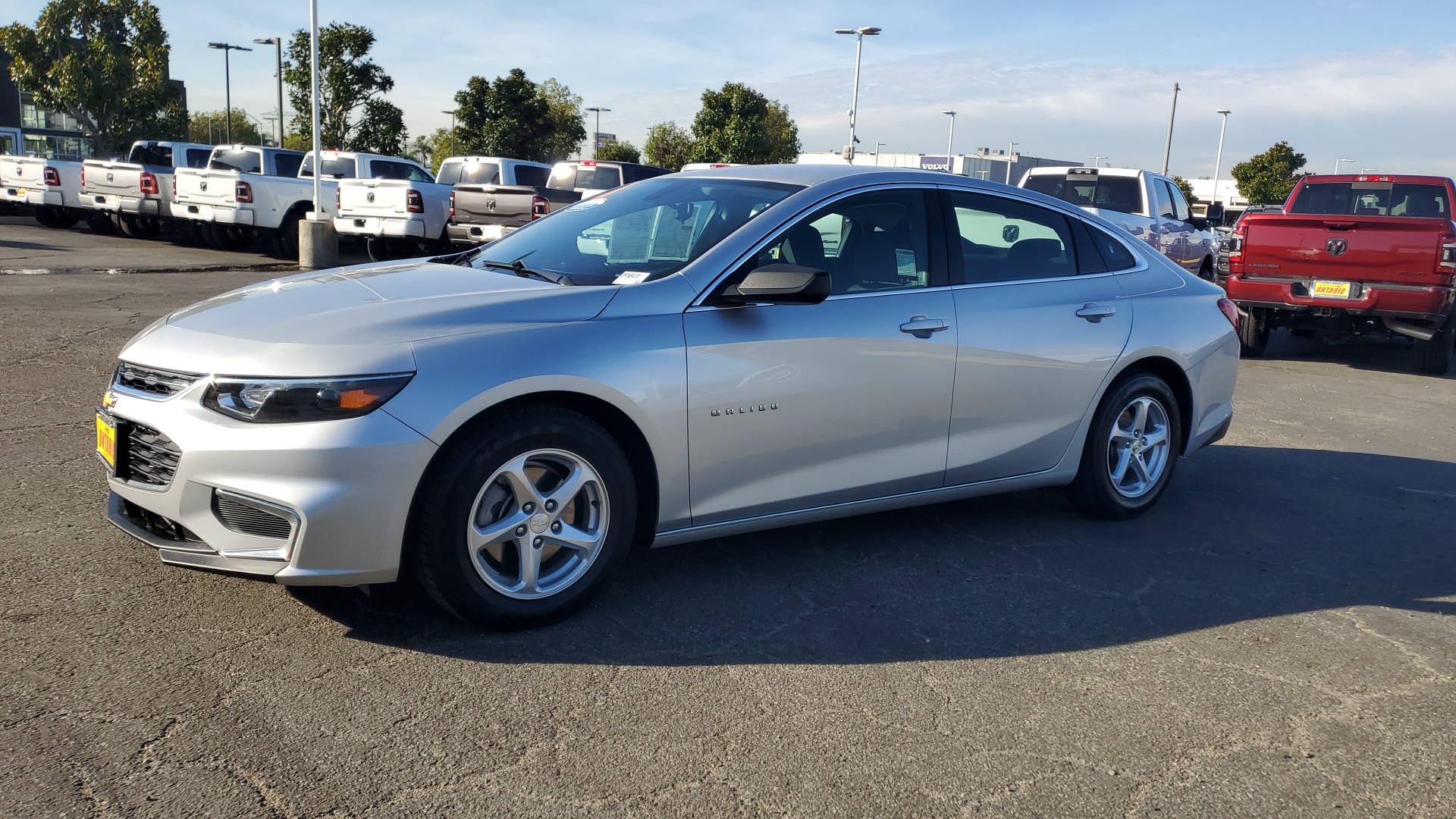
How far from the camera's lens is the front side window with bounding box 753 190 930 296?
438cm

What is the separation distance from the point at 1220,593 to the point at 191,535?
3846 millimetres

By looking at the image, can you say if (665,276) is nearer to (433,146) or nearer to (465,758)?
(465,758)

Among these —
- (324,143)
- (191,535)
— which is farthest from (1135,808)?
(324,143)

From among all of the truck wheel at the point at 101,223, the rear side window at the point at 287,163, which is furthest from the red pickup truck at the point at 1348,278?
the truck wheel at the point at 101,223

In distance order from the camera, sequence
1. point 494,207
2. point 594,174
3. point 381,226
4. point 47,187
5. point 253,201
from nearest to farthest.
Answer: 1. point 494,207
2. point 381,226
3. point 253,201
4. point 594,174
5. point 47,187

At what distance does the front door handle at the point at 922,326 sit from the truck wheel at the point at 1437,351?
8660 mm

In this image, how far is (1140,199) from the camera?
14.2m

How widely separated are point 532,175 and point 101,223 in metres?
9.85

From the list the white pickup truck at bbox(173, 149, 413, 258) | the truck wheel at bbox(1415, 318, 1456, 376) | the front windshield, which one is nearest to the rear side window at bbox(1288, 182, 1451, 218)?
the truck wheel at bbox(1415, 318, 1456, 376)

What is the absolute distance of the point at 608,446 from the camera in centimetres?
377

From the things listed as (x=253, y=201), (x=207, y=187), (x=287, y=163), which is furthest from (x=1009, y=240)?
(x=287, y=163)

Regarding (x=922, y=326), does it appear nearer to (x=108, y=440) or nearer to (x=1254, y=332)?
(x=108, y=440)

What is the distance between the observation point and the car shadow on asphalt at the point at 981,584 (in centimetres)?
379

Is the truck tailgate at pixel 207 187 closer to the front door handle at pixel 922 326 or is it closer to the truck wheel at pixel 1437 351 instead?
the front door handle at pixel 922 326
